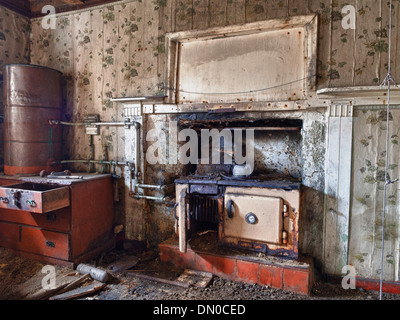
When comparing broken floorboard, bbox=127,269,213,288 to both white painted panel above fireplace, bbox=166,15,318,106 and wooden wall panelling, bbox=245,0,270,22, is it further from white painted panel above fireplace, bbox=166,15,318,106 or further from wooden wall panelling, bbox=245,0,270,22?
wooden wall panelling, bbox=245,0,270,22

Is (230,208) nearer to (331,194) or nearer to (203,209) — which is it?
(203,209)

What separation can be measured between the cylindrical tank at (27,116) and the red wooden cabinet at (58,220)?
1.02 ft

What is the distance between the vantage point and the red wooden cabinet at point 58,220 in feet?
8.32

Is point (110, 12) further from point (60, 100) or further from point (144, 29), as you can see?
point (60, 100)

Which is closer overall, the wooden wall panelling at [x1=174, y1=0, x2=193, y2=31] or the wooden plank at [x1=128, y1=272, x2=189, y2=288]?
the wooden plank at [x1=128, y1=272, x2=189, y2=288]

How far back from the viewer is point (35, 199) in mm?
2389

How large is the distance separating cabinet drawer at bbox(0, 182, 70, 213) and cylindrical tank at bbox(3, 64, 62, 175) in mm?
702

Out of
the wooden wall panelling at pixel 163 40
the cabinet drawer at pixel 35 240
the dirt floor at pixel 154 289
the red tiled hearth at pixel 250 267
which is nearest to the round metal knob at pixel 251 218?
the red tiled hearth at pixel 250 267

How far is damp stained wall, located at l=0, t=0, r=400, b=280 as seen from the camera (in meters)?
2.41

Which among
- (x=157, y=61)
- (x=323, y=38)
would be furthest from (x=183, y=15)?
(x=323, y=38)

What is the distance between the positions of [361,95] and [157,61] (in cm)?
225

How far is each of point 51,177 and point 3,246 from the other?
42.7 inches

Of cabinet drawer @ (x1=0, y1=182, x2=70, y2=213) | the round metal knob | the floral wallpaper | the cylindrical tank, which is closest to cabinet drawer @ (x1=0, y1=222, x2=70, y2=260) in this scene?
cabinet drawer @ (x1=0, y1=182, x2=70, y2=213)
